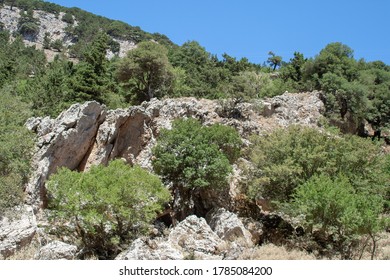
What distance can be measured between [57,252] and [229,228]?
1050 centimetres

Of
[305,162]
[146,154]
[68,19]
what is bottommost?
[146,154]

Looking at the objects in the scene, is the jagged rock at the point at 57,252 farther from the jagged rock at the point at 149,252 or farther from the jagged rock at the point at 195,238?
the jagged rock at the point at 195,238

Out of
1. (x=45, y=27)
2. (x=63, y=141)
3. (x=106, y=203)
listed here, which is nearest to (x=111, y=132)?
(x=63, y=141)

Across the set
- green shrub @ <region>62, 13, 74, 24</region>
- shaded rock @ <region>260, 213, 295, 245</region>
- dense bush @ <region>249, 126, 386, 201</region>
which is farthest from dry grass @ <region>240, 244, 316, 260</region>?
green shrub @ <region>62, 13, 74, 24</region>

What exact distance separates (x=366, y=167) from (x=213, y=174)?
11.1m

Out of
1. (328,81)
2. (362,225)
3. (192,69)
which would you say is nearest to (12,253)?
(362,225)

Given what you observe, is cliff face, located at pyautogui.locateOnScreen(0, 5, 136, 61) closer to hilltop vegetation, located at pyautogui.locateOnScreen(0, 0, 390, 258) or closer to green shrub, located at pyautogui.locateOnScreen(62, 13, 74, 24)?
green shrub, located at pyautogui.locateOnScreen(62, 13, 74, 24)

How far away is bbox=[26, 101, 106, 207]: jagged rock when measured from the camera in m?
28.4

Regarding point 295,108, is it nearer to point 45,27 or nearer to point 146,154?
point 146,154

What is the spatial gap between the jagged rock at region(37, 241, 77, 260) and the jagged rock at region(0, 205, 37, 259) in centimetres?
312

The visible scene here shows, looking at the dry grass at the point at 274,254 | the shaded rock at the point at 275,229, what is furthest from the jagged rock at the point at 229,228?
the dry grass at the point at 274,254

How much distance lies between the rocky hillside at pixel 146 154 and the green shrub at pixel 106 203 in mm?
1833

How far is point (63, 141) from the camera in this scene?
3034cm

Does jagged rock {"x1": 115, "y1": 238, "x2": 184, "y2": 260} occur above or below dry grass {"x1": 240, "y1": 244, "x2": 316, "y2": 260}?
below
